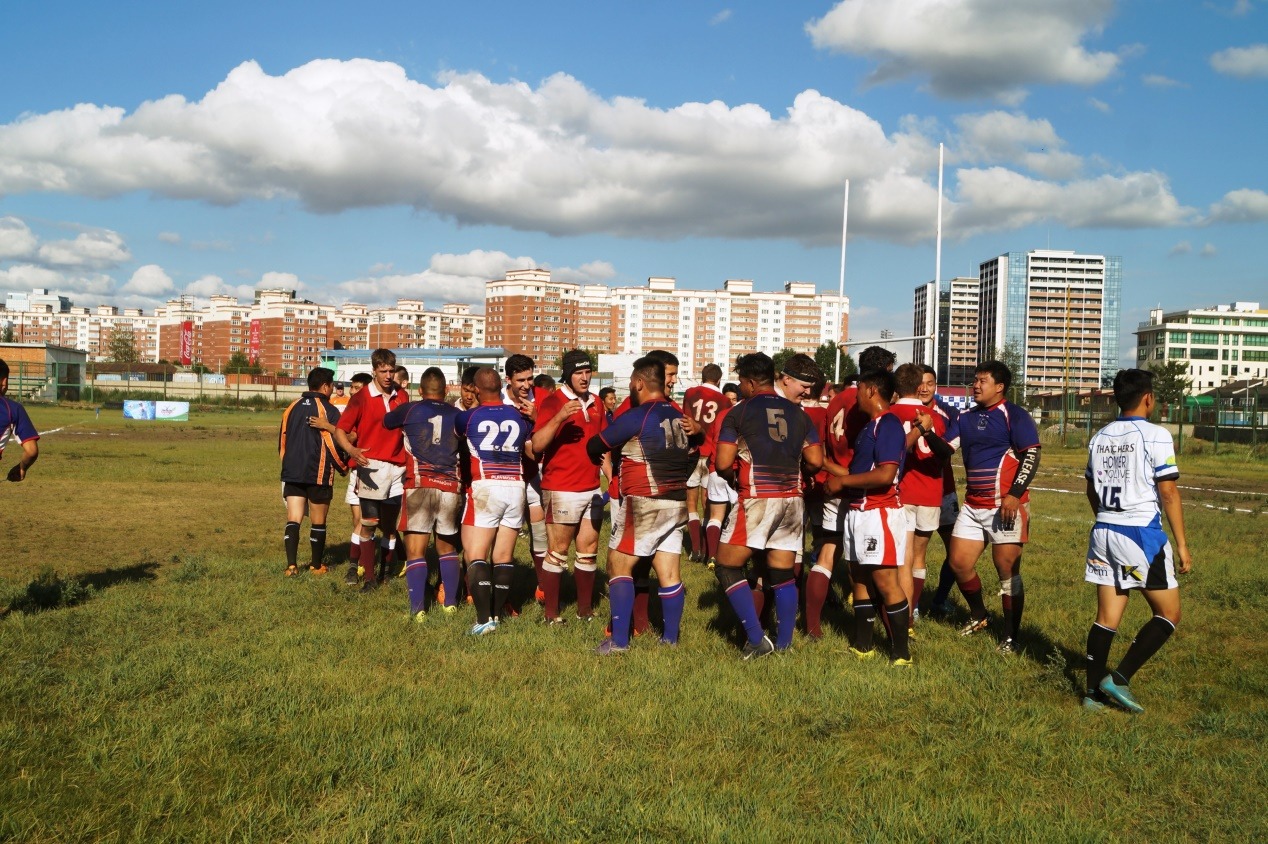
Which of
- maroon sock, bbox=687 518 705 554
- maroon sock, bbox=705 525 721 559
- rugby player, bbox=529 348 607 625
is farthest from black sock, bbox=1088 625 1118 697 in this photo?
maroon sock, bbox=687 518 705 554

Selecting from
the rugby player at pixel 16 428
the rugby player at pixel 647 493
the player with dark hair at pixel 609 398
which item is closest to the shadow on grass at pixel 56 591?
the rugby player at pixel 16 428

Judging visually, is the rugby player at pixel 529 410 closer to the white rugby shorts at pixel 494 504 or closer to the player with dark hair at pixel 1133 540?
the white rugby shorts at pixel 494 504

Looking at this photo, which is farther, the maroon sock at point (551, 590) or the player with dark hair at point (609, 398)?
the player with dark hair at point (609, 398)

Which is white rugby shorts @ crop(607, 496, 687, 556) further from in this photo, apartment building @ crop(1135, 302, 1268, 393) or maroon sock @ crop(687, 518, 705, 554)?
apartment building @ crop(1135, 302, 1268, 393)

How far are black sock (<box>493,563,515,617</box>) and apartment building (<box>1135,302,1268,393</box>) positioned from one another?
501 feet

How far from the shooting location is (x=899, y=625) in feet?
22.1

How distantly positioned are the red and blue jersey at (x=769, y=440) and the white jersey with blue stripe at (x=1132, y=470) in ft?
6.45

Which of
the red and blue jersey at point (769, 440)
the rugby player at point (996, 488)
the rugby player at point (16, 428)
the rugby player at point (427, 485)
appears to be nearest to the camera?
the red and blue jersey at point (769, 440)

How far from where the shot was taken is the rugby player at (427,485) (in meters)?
8.03

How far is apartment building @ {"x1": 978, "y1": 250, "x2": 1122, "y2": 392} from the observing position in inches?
6747

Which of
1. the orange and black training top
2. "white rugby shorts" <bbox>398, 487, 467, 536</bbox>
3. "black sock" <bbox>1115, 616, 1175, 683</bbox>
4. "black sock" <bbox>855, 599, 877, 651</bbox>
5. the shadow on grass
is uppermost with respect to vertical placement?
the orange and black training top

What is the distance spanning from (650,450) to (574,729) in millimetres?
2475

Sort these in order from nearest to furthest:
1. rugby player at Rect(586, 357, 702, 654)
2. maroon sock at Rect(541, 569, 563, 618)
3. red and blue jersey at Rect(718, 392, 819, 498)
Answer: red and blue jersey at Rect(718, 392, 819, 498) < rugby player at Rect(586, 357, 702, 654) < maroon sock at Rect(541, 569, 563, 618)

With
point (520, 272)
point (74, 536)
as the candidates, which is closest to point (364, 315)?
point (520, 272)
